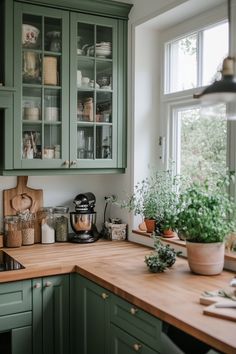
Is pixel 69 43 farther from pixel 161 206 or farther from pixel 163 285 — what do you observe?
pixel 163 285

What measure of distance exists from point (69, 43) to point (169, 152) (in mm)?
1009

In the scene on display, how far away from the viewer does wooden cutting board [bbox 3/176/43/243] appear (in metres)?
3.09

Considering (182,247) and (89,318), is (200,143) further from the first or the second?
(89,318)

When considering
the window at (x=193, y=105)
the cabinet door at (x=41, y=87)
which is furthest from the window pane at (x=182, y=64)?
the cabinet door at (x=41, y=87)

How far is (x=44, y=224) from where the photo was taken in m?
3.14

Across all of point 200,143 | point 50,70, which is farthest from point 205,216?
point 50,70

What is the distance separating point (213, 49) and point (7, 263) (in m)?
1.79

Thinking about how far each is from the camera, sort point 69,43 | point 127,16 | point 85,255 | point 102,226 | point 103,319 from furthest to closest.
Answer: point 102,226
point 127,16
point 69,43
point 85,255
point 103,319

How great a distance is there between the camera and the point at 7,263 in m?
2.63

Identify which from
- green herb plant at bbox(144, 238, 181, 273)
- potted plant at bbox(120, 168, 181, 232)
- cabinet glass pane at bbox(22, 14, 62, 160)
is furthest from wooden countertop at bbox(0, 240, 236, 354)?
cabinet glass pane at bbox(22, 14, 62, 160)

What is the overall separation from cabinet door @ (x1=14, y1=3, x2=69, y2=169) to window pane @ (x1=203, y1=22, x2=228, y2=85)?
895 millimetres

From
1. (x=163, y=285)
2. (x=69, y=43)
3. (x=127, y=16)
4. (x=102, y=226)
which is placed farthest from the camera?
(x=102, y=226)

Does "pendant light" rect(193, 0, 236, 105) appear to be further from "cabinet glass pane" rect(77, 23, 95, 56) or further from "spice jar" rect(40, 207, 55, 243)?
"spice jar" rect(40, 207, 55, 243)

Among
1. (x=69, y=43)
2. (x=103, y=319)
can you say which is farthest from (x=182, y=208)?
(x=69, y=43)
